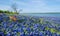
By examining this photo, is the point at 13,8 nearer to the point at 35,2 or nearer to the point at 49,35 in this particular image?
the point at 35,2

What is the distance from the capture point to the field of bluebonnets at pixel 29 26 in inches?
31.0

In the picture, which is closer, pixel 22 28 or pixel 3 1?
pixel 22 28

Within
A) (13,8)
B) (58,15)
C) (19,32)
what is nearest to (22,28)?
(19,32)

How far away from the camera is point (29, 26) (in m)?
0.90

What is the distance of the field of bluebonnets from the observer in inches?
31.0

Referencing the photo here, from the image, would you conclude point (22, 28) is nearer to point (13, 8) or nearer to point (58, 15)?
point (13, 8)

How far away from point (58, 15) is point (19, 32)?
0.45 m

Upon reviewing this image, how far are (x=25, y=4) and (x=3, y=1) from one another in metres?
0.21

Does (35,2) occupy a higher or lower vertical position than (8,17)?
higher

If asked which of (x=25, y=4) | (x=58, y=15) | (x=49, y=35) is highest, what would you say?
(x=25, y=4)

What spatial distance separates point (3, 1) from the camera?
1.10m

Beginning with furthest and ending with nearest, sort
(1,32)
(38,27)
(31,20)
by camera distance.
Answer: (31,20) → (38,27) → (1,32)

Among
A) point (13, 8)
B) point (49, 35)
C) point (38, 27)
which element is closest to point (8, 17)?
point (13, 8)

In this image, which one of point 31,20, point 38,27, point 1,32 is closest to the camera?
point 1,32
